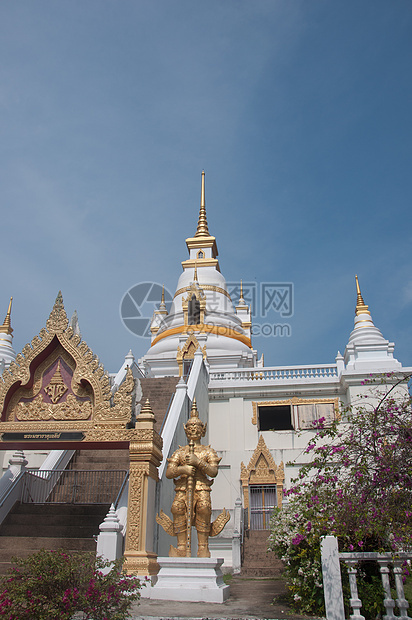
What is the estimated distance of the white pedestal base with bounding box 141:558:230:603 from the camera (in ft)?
23.5

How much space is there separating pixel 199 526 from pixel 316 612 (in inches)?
84.9

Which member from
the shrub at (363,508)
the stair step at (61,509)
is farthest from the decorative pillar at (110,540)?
the shrub at (363,508)

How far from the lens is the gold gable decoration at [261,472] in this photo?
17.2m

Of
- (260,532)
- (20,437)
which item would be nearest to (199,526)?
(20,437)

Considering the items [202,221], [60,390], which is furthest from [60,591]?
[202,221]

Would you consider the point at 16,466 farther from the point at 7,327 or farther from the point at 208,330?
the point at 208,330

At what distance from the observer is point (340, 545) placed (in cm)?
675

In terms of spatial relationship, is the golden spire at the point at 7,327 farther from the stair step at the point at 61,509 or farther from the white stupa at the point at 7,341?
the stair step at the point at 61,509

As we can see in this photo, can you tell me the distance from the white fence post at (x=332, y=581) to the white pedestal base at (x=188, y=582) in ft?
7.06

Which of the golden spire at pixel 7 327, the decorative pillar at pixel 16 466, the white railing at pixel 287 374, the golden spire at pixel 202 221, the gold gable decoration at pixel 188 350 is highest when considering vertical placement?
the golden spire at pixel 202 221

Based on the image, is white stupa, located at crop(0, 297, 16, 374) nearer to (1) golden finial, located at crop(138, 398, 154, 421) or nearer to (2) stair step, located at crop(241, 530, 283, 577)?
(2) stair step, located at crop(241, 530, 283, 577)

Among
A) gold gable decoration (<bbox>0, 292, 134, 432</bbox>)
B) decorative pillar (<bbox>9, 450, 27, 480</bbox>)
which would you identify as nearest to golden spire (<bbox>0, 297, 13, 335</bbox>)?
decorative pillar (<bbox>9, 450, 27, 480</bbox>)

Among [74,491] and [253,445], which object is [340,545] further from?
[253,445]

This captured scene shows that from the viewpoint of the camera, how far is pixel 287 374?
65.6 feet
